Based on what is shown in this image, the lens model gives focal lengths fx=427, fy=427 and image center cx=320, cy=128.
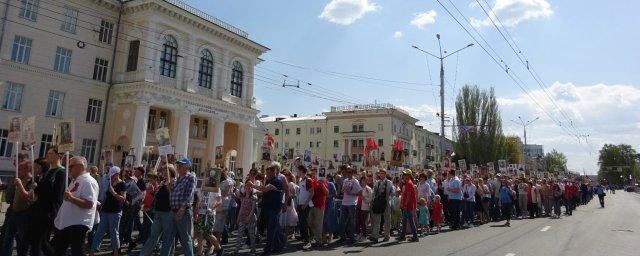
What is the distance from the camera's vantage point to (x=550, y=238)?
1223cm

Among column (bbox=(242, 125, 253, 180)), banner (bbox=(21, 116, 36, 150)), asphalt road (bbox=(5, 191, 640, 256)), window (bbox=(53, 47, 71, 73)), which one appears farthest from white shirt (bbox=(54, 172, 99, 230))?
column (bbox=(242, 125, 253, 180))

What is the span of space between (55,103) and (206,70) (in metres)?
11.6

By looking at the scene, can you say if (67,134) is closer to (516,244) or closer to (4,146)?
(516,244)

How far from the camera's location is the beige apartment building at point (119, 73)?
88.9 feet

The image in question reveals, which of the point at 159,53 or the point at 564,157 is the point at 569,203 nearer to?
the point at 159,53

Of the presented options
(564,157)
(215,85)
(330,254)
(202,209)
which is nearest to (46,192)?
(202,209)

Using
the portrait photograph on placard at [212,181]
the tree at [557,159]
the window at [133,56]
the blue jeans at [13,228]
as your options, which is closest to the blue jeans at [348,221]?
the portrait photograph on placard at [212,181]

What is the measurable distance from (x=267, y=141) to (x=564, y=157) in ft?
475

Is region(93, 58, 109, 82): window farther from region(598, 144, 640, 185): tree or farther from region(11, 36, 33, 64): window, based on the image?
region(598, 144, 640, 185): tree

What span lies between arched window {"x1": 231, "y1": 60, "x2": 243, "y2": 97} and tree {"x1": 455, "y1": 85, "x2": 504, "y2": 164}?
29.3m

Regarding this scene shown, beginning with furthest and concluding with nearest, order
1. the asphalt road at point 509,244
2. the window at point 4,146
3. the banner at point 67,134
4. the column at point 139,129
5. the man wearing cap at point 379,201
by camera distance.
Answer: the column at point 139,129 < the window at point 4,146 < the man wearing cap at point 379,201 < the asphalt road at point 509,244 < the banner at point 67,134

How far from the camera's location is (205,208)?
28.0 ft

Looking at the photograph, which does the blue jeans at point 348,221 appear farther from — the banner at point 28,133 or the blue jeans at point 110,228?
the banner at point 28,133

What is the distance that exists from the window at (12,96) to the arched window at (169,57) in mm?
9214
